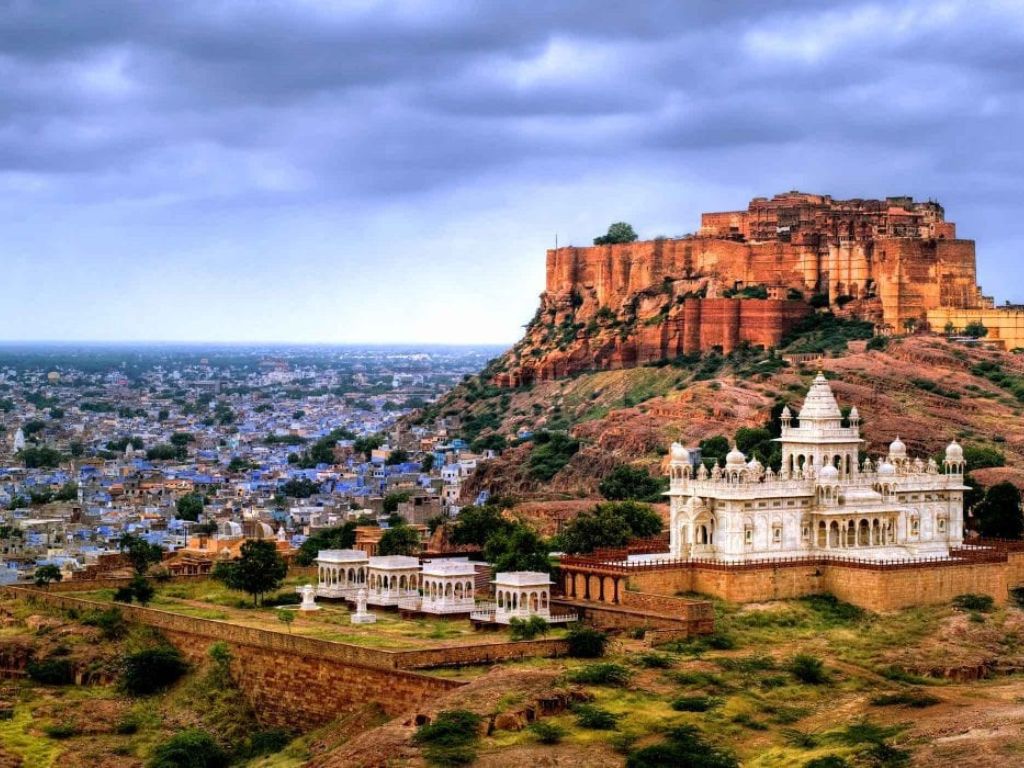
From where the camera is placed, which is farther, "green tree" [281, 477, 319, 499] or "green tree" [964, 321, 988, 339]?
"green tree" [281, 477, 319, 499]

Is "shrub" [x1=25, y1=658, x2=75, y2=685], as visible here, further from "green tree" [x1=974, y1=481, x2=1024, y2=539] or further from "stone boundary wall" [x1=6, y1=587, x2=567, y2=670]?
"green tree" [x1=974, y1=481, x2=1024, y2=539]

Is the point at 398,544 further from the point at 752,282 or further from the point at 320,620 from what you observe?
the point at 752,282

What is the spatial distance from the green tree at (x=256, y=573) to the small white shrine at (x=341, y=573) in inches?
56.7

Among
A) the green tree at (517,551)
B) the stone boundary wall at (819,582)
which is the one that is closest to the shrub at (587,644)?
the stone boundary wall at (819,582)

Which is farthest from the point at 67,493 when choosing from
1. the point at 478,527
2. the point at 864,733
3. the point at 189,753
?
the point at 864,733

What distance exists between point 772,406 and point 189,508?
33.1 meters

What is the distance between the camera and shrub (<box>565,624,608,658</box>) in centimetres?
5581

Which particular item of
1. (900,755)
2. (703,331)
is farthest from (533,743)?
(703,331)

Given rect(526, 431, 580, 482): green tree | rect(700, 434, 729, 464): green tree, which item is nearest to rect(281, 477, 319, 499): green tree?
rect(526, 431, 580, 482): green tree

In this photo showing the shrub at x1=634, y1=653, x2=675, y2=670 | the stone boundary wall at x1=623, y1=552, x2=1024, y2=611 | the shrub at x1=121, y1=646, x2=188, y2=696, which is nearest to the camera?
the shrub at x1=634, y1=653, x2=675, y2=670

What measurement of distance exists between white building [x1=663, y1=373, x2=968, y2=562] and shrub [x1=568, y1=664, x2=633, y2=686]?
32.2 ft

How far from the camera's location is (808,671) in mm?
55094

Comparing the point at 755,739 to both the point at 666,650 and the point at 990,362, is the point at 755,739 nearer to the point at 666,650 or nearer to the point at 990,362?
the point at 666,650

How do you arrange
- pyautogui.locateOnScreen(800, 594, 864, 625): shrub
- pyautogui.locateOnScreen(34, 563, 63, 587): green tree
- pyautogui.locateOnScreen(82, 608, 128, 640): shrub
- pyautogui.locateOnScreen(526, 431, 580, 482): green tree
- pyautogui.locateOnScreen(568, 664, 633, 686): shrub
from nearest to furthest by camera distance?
pyautogui.locateOnScreen(568, 664, 633, 686): shrub < pyautogui.locateOnScreen(800, 594, 864, 625): shrub < pyautogui.locateOnScreen(82, 608, 128, 640): shrub < pyautogui.locateOnScreen(34, 563, 63, 587): green tree < pyautogui.locateOnScreen(526, 431, 580, 482): green tree
